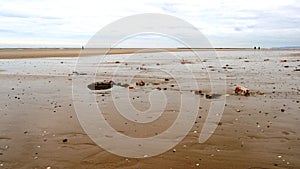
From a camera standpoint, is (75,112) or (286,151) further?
(75,112)

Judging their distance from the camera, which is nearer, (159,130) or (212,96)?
(159,130)

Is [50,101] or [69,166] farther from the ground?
[50,101]

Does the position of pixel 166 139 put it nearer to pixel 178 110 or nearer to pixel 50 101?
pixel 178 110

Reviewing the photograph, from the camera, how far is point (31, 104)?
35.0ft

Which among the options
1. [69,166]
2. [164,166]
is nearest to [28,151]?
[69,166]

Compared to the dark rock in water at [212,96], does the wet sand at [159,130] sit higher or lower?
lower

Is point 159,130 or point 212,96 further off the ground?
point 212,96

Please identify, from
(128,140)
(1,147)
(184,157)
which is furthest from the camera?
(128,140)

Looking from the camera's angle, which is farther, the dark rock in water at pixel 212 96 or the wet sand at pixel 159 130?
the dark rock in water at pixel 212 96

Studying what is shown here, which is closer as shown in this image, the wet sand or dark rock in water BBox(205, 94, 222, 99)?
the wet sand

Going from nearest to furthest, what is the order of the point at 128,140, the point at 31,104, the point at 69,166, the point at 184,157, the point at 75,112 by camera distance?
the point at 69,166 → the point at 184,157 → the point at 128,140 → the point at 75,112 → the point at 31,104

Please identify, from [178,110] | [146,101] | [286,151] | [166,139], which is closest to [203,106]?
[178,110]

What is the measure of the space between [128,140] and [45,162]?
1.94 metres

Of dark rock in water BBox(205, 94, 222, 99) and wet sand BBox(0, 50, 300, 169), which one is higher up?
dark rock in water BBox(205, 94, 222, 99)
